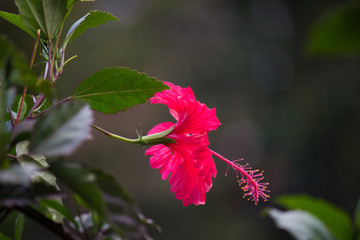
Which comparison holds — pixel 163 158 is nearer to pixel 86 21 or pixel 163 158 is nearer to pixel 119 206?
pixel 86 21

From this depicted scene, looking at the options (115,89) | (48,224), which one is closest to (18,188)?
(48,224)

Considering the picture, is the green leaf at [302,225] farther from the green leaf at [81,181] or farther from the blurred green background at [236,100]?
the blurred green background at [236,100]

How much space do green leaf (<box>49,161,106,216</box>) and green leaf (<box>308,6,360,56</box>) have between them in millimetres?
197

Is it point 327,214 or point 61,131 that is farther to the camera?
point 327,214

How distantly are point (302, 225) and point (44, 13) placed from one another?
419mm

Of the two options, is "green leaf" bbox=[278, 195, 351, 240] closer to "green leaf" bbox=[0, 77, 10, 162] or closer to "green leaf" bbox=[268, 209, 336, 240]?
"green leaf" bbox=[268, 209, 336, 240]

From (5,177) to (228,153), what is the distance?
771cm

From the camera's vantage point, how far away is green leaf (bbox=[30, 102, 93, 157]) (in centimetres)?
32

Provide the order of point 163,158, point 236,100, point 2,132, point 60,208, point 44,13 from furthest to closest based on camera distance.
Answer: point 236,100 → point 163,158 → point 44,13 → point 60,208 → point 2,132

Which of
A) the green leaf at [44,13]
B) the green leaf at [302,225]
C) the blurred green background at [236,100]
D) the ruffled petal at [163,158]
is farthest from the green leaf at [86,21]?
the blurred green background at [236,100]

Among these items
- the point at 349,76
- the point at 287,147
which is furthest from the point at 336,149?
the point at 349,76

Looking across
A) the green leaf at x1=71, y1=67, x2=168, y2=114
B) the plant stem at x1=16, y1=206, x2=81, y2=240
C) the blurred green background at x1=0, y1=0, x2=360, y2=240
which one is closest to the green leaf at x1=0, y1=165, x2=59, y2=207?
the plant stem at x1=16, y1=206, x2=81, y2=240

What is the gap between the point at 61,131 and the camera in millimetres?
335

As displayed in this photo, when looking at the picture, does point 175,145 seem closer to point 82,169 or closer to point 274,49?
point 82,169
